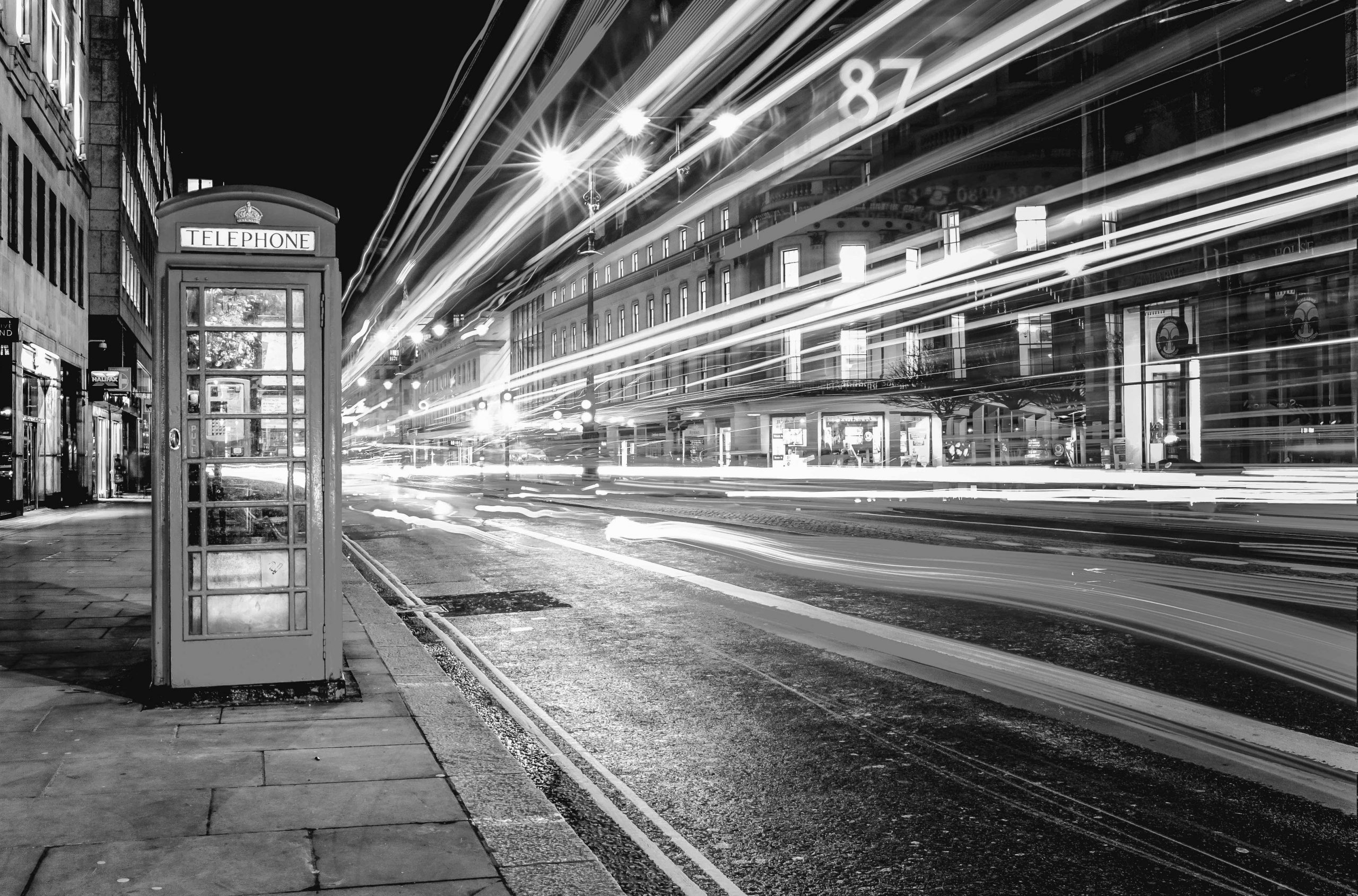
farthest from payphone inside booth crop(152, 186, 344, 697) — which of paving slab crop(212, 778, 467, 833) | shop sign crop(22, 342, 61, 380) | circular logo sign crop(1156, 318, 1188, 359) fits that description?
circular logo sign crop(1156, 318, 1188, 359)

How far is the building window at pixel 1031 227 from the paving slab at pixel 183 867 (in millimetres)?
39708

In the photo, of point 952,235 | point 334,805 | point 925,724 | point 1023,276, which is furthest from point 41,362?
point 952,235

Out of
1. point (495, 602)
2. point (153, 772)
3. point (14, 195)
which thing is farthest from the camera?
point (14, 195)

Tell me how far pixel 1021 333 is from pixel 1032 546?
30.8 m

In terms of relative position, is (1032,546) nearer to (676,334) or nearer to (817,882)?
(817,882)

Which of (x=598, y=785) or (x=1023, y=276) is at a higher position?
(x=1023, y=276)

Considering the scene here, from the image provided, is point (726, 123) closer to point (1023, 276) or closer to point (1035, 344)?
point (1023, 276)

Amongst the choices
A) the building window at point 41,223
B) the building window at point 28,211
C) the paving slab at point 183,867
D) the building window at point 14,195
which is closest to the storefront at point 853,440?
the building window at point 41,223

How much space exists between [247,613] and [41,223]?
2389 cm

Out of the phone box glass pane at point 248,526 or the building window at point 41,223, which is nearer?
the phone box glass pane at point 248,526

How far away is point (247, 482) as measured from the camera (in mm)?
6332

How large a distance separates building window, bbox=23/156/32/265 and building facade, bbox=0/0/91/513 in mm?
36

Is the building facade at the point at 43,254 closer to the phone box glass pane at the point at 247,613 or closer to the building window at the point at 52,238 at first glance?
the building window at the point at 52,238

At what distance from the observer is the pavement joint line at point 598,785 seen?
3914 mm
